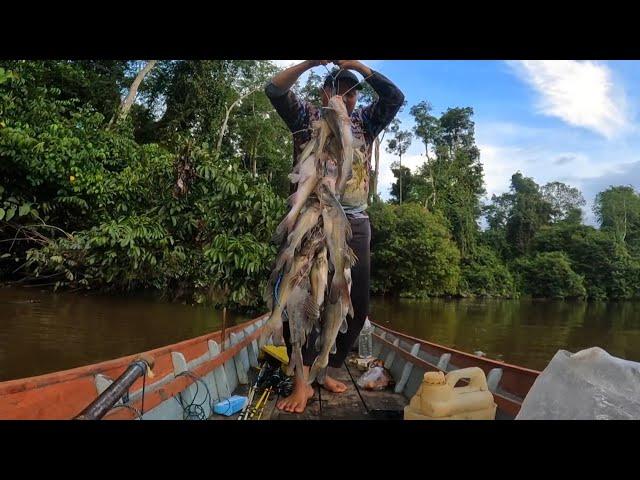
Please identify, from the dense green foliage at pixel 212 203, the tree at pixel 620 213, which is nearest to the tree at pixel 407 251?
the dense green foliage at pixel 212 203

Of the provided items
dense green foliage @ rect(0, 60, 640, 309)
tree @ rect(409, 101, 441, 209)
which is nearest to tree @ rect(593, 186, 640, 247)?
dense green foliage @ rect(0, 60, 640, 309)

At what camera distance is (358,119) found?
2.67 metres

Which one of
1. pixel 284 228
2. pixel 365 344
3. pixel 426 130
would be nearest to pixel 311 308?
pixel 284 228

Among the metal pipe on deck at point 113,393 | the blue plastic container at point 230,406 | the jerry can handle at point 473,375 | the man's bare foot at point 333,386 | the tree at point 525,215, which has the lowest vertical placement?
the blue plastic container at point 230,406

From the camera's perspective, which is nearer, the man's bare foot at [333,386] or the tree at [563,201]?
the man's bare foot at [333,386]

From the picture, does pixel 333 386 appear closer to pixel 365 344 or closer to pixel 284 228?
pixel 284 228

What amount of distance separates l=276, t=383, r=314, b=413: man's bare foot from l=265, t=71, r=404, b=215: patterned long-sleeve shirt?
104 centimetres

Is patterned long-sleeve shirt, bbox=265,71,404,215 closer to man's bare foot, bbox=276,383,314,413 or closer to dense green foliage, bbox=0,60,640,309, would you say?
man's bare foot, bbox=276,383,314,413

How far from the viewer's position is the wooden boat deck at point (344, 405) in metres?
2.60

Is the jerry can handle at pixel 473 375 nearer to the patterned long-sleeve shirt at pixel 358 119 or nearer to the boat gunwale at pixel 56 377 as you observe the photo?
the patterned long-sleeve shirt at pixel 358 119

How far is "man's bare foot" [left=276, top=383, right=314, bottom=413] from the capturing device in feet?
8.55

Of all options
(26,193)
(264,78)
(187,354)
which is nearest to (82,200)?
(26,193)

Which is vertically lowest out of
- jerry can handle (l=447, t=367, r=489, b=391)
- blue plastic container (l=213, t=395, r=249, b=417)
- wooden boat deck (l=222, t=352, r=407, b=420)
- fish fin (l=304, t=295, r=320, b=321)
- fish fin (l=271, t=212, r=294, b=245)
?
blue plastic container (l=213, t=395, r=249, b=417)

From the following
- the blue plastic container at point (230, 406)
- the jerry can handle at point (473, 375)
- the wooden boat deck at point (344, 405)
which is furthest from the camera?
the blue plastic container at point (230, 406)
